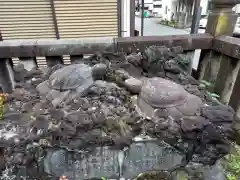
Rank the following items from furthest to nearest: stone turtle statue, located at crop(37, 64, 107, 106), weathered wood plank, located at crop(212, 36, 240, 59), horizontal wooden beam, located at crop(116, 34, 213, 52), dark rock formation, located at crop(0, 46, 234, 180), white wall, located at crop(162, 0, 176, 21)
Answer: white wall, located at crop(162, 0, 176, 21) → horizontal wooden beam, located at crop(116, 34, 213, 52) → weathered wood plank, located at crop(212, 36, 240, 59) → stone turtle statue, located at crop(37, 64, 107, 106) → dark rock formation, located at crop(0, 46, 234, 180)

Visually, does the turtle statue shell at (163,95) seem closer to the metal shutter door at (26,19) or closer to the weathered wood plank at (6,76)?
the weathered wood plank at (6,76)

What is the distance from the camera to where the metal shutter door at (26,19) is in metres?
4.22

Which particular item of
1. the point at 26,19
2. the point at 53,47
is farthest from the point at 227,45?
the point at 26,19

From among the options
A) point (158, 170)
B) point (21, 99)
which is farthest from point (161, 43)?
point (21, 99)

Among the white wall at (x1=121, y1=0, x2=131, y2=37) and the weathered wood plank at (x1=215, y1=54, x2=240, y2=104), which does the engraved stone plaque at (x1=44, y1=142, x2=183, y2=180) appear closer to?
the weathered wood plank at (x1=215, y1=54, x2=240, y2=104)

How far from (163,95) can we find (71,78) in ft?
2.65

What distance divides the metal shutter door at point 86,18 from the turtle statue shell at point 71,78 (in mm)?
3025

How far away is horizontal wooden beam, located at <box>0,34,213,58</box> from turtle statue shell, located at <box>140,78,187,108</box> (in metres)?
1.03

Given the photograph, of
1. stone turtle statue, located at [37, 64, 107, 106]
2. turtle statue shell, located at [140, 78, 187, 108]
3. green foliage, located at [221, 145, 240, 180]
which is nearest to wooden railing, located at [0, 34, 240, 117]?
green foliage, located at [221, 145, 240, 180]

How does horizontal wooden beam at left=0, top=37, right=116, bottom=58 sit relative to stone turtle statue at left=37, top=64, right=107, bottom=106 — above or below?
above

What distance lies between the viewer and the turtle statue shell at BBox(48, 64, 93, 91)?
1.71 metres

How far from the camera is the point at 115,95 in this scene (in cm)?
173

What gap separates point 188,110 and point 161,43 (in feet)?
4.15

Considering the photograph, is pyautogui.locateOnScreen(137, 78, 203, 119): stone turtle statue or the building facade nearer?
pyautogui.locateOnScreen(137, 78, 203, 119): stone turtle statue
